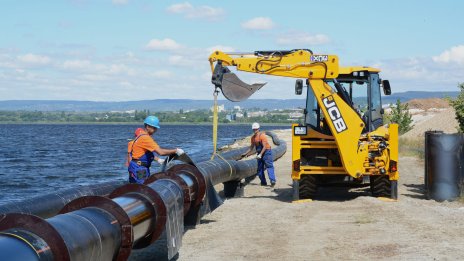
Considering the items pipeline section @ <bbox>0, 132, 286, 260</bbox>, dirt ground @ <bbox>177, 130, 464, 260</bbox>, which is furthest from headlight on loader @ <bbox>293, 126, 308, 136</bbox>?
pipeline section @ <bbox>0, 132, 286, 260</bbox>

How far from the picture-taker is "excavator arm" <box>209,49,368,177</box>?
47.1ft

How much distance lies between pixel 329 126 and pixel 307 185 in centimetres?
139

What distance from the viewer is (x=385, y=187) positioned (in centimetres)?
1516

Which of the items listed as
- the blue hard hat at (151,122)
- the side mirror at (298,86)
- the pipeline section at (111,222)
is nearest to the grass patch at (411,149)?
the side mirror at (298,86)

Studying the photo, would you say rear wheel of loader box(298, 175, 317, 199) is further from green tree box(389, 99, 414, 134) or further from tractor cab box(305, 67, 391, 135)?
green tree box(389, 99, 414, 134)

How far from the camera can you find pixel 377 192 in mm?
15250

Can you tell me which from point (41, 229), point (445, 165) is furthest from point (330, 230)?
point (41, 229)

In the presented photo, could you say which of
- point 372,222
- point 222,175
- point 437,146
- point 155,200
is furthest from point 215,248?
point 437,146

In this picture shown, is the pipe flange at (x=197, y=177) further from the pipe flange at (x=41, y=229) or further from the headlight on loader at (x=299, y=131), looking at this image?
the pipe flange at (x=41, y=229)

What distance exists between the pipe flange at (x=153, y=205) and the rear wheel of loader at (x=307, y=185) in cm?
703

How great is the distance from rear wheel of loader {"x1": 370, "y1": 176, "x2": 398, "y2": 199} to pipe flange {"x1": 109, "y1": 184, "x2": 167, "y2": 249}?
7.72m

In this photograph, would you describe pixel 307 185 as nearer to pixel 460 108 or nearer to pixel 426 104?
pixel 460 108

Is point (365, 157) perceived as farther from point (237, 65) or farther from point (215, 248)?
point (215, 248)

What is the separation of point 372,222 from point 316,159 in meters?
3.14
